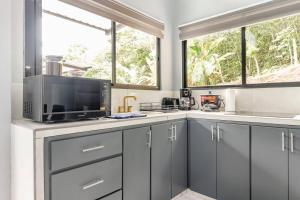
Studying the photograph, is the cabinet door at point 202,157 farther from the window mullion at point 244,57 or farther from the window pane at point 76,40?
the window pane at point 76,40

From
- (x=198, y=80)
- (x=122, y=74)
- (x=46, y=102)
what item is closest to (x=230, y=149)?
(x=198, y=80)

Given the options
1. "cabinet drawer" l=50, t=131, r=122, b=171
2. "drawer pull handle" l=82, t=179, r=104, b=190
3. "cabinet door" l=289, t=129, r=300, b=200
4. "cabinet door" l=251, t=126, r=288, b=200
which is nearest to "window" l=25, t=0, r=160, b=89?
"cabinet drawer" l=50, t=131, r=122, b=171

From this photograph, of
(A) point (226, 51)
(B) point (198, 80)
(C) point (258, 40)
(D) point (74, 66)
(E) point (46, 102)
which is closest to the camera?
(E) point (46, 102)

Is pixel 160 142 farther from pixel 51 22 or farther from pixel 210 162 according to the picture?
pixel 51 22

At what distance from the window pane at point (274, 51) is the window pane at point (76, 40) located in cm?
165

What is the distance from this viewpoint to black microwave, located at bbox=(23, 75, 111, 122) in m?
1.24

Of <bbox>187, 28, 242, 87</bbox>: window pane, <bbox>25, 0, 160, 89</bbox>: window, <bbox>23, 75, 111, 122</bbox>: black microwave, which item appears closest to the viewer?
<bbox>23, 75, 111, 122</bbox>: black microwave

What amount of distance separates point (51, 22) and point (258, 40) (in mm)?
2194

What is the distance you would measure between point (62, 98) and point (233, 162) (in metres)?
1.57

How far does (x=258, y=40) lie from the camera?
92.4 inches

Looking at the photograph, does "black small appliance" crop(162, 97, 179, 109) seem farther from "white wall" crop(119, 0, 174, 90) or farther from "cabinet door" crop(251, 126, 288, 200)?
"cabinet door" crop(251, 126, 288, 200)

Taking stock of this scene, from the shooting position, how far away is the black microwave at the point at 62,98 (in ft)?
4.07

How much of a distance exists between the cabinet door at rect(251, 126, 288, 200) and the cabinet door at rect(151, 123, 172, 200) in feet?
2.45

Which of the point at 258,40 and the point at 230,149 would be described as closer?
the point at 230,149
